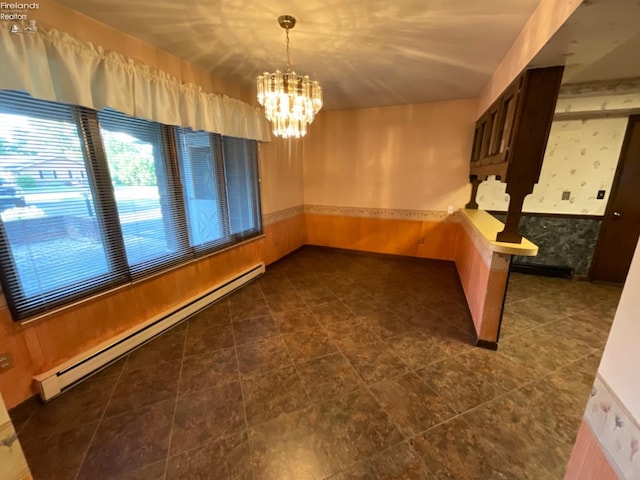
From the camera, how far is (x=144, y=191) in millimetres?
2236

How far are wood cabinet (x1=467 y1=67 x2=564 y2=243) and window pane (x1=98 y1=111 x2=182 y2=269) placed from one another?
2839mm

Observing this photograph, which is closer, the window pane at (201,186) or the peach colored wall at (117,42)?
the peach colored wall at (117,42)

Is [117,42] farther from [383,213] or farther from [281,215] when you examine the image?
[383,213]

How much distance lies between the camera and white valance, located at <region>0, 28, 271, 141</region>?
4.64 ft

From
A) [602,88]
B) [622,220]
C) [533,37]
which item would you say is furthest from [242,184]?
[622,220]

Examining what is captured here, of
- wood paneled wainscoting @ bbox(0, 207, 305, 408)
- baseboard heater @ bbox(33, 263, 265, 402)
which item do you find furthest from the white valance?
baseboard heater @ bbox(33, 263, 265, 402)

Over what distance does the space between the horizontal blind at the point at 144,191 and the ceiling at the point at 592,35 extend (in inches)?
110

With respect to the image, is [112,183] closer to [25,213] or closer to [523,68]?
[25,213]

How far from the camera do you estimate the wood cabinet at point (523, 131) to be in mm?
1696

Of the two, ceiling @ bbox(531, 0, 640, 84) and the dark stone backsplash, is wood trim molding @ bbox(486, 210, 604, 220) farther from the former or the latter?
ceiling @ bbox(531, 0, 640, 84)

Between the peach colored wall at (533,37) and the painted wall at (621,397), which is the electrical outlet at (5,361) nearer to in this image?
the painted wall at (621,397)

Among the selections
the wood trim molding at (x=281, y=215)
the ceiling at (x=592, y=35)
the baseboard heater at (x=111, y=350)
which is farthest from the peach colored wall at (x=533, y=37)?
the baseboard heater at (x=111, y=350)

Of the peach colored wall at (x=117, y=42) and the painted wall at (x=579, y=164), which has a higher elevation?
the peach colored wall at (x=117, y=42)

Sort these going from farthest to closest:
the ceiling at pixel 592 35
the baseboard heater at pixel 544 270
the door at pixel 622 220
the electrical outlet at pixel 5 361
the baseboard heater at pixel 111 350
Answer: the baseboard heater at pixel 544 270, the door at pixel 622 220, the baseboard heater at pixel 111 350, the electrical outlet at pixel 5 361, the ceiling at pixel 592 35
